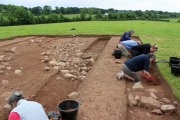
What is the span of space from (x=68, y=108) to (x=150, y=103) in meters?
2.23

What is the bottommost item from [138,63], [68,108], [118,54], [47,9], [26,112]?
[68,108]

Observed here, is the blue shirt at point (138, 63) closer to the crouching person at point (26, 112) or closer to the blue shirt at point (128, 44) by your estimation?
the blue shirt at point (128, 44)

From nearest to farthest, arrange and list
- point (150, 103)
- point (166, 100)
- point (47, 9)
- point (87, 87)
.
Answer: point (150, 103) → point (166, 100) → point (87, 87) → point (47, 9)

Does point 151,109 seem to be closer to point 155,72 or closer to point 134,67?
point 134,67

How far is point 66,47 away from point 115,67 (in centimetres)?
530

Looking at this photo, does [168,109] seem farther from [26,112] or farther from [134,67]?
[26,112]

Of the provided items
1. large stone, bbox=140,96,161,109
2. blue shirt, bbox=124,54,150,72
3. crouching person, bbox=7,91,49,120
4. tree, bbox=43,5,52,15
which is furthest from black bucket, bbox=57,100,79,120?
tree, bbox=43,5,52,15

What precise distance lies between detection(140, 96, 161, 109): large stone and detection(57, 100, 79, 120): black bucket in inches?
77.1

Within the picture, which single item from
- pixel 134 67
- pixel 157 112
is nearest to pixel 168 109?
pixel 157 112

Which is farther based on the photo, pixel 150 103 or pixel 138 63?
pixel 138 63

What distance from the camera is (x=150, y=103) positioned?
5.50m

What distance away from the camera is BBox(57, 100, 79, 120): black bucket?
434 cm

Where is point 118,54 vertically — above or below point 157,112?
above

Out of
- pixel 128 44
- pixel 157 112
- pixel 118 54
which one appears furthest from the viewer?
pixel 128 44
